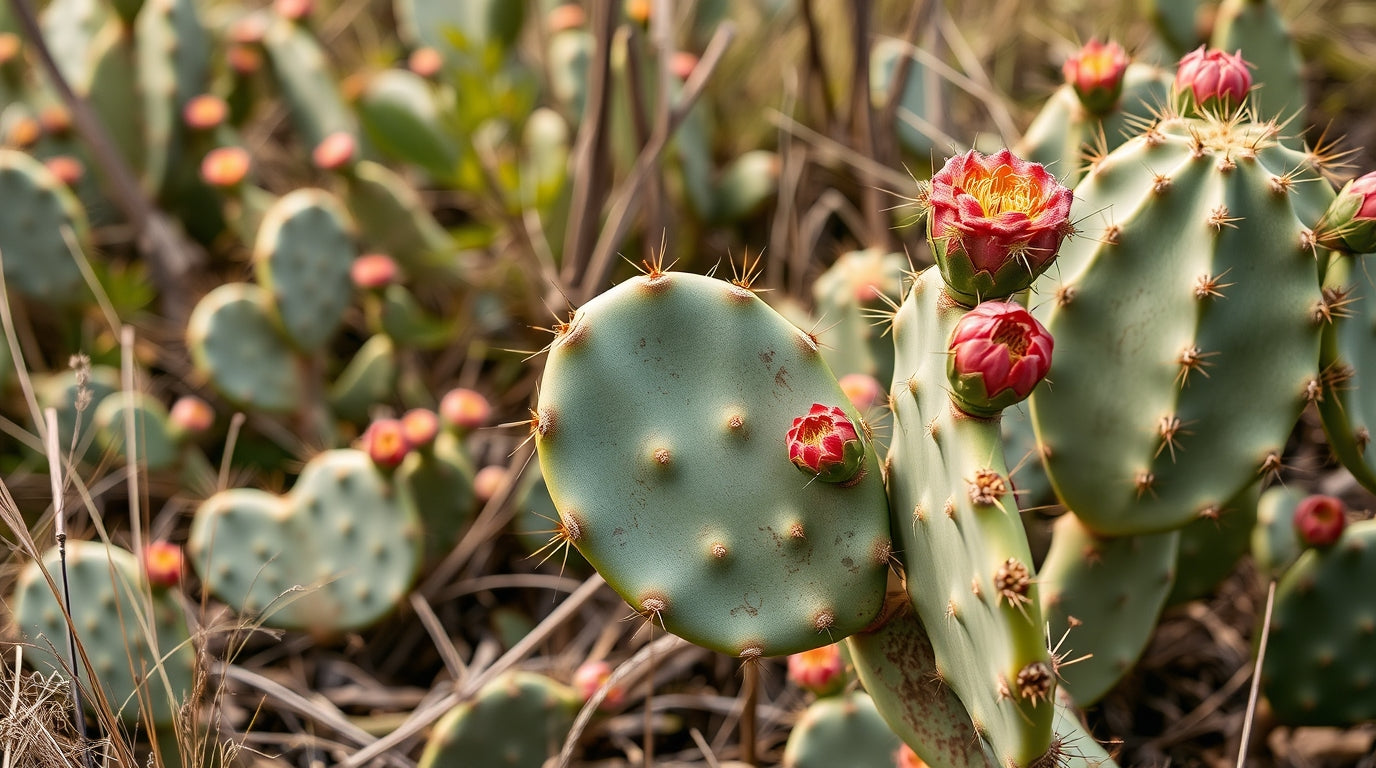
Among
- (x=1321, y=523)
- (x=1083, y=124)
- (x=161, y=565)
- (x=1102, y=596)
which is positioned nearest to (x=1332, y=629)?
(x=1321, y=523)

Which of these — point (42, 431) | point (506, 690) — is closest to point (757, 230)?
point (506, 690)

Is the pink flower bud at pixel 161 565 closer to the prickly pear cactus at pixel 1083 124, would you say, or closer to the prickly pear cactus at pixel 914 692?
the prickly pear cactus at pixel 914 692

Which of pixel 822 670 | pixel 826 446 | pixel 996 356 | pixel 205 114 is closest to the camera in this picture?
pixel 996 356

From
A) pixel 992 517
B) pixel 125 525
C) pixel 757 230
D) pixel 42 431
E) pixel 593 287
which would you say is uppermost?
pixel 992 517

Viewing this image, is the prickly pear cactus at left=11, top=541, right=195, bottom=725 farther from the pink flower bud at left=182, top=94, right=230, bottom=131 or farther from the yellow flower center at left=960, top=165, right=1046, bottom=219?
the yellow flower center at left=960, top=165, right=1046, bottom=219

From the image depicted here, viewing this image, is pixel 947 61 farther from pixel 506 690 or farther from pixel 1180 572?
pixel 506 690

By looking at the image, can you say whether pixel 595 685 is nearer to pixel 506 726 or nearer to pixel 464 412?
pixel 506 726
